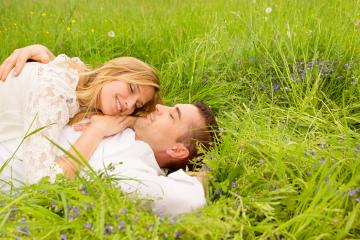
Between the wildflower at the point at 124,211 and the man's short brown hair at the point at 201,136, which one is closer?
the wildflower at the point at 124,211

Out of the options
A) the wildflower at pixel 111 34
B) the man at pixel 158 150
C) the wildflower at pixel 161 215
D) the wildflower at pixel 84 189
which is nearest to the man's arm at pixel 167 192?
the man at pixel 158 150

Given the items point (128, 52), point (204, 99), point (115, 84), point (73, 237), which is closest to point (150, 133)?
point (115, 84)

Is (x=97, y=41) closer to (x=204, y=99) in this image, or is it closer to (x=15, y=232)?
(x=204, y=99)

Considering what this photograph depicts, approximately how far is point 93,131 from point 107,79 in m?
0.37

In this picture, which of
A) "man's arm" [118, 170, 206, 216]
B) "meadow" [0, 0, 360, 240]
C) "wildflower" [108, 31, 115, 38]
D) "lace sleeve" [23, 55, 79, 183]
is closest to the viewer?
"meadow" [0, 0, 360, 240]

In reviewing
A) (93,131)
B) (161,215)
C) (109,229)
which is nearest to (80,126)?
(93,131)

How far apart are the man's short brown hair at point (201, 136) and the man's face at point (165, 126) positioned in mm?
24

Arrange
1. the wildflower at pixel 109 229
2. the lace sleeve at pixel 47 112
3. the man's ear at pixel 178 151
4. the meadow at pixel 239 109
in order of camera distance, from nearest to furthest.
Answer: the wildflower at pixel 109 229
the meadow at pixel 239 109
the lace sleeve at pixel 47 112
the man's ear at pixel 178 151

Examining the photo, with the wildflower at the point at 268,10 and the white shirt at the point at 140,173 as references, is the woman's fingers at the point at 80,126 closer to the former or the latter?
the white shirt at the point at 140,173

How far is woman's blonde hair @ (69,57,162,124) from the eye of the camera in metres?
3.05

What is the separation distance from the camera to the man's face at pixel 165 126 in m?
3.04

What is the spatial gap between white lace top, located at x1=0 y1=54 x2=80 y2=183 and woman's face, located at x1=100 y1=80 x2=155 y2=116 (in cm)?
17

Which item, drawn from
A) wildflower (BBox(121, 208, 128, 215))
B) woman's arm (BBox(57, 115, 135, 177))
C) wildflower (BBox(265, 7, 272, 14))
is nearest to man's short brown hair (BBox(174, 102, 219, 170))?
woman's arm (BBox(57, 115, 135, 177))

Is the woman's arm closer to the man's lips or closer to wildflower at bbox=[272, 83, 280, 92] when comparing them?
the man's lips
